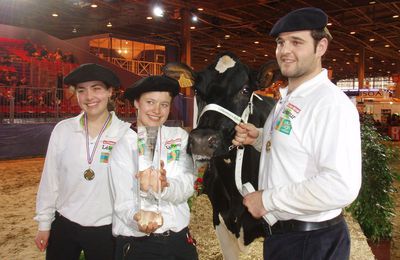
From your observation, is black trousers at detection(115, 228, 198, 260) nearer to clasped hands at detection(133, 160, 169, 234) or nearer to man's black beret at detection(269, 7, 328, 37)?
clasped hands at detection(133, 160, 169, 234)

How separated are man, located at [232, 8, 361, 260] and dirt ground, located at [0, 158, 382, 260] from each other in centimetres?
250

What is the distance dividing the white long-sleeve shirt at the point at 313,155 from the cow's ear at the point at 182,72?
1426 millimetres

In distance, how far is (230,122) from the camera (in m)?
2.79

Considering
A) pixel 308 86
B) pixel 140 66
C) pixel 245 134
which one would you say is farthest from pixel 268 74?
pixel 140 66

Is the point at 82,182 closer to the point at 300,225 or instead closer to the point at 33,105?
the point at 300,225

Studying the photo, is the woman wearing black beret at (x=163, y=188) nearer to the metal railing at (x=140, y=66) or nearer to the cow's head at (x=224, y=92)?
the cow's head at (x=224, y=92)

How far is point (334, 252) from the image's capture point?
1.75 meters

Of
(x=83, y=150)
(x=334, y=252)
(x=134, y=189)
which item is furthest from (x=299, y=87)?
(x=83, y=150)

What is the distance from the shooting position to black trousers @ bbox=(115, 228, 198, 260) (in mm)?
1838

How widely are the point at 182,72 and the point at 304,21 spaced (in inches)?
66.1

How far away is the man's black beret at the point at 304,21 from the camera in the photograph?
1686 millimetres

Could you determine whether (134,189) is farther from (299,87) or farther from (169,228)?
(299,87)

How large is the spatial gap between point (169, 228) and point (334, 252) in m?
0.80

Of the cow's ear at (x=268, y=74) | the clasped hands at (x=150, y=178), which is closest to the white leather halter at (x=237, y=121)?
the cow's ear at (x=268, y=74)
